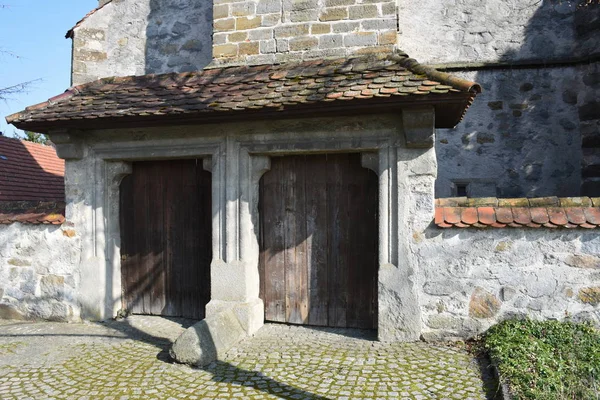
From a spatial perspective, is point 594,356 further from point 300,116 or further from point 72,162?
point 72,162

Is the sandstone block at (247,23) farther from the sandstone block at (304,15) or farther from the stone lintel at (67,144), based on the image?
the stone lintel at (67,144)

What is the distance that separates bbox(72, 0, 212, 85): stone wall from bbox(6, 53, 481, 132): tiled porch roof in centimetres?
153

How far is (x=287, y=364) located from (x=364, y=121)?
2405 millimetres

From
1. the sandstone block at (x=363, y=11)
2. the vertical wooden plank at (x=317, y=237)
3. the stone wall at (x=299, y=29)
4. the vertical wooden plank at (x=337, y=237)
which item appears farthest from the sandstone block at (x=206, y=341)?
the sandstone block at (x=363, y=11)

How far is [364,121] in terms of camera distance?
477 centimetres

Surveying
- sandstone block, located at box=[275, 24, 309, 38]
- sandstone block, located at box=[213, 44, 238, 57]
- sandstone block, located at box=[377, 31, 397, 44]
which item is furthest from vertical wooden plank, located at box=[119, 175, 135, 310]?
sandstone block, located at box=[377, 31, 397, 44]

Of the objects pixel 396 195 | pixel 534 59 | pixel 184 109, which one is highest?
pixel 534 59

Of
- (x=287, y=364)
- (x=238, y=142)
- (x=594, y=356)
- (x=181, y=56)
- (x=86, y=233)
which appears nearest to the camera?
(x=594, y=356)

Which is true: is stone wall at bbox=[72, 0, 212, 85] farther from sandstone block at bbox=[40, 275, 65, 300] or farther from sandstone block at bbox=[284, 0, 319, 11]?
sandstone block at bbox=[40, 275, 65, 300]

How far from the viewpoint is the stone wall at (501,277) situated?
4266 millimetres

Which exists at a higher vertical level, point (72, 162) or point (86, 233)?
point (72, 162)

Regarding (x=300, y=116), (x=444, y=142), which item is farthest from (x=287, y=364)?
(x=444, y=142)

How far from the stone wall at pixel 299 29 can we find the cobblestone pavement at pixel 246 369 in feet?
10.5

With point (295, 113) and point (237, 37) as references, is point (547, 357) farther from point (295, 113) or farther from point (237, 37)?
point (237, 37)
